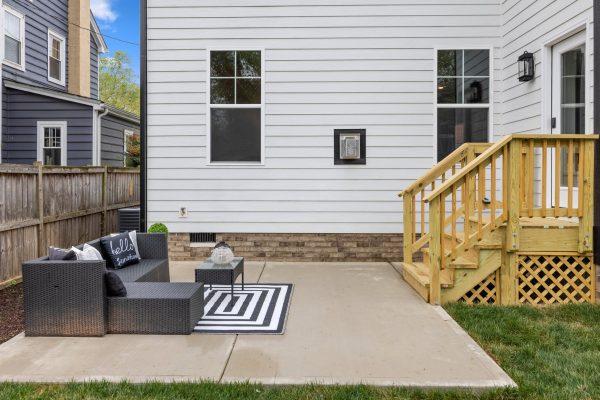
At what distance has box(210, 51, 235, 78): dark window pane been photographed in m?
7.05

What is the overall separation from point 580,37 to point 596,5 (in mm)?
506

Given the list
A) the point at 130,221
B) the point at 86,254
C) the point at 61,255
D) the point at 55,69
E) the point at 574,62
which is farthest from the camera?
the point at 55,69

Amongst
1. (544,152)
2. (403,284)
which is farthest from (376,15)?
(403,284)

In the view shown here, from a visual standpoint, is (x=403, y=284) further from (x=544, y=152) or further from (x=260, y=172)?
(x=260, y=172)

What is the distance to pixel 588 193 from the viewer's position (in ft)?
15.3

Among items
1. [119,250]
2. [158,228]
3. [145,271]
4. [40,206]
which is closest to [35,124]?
[40,206]

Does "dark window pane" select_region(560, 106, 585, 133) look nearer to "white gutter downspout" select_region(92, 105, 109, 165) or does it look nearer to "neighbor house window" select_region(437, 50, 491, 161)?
"neighbor house window" select_region(437, 50, 491, 161)

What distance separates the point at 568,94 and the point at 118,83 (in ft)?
88.2

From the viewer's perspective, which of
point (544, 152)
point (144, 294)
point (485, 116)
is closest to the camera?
point (144, 294)

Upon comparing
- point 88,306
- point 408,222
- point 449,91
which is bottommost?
point 88,306

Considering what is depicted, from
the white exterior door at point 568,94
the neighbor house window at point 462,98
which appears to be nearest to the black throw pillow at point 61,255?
the white exterior door at point 568,94

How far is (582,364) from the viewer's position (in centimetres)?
321

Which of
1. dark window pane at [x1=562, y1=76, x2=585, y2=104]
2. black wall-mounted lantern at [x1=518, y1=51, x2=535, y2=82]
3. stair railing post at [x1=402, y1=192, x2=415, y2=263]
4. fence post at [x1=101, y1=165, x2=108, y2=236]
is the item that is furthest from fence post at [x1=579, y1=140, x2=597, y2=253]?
fence post at [x1=101, y1=165, x2=108, y2=236]

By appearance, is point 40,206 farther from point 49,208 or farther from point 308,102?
point 308,102
